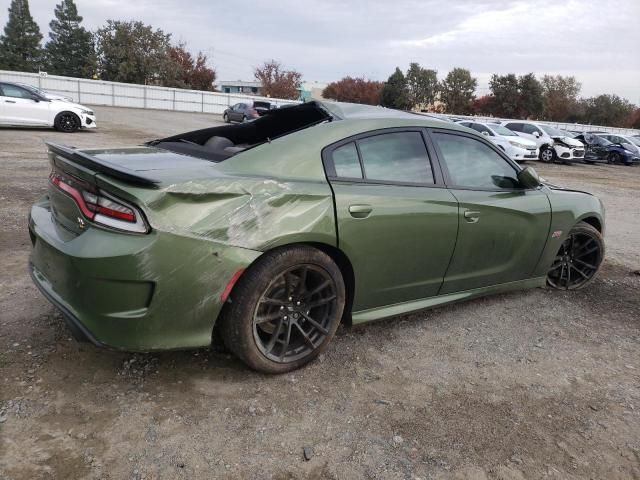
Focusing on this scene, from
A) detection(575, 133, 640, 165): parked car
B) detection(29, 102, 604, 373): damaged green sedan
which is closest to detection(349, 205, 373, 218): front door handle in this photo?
detection(29, 102, 604, 373): damaged green sedan

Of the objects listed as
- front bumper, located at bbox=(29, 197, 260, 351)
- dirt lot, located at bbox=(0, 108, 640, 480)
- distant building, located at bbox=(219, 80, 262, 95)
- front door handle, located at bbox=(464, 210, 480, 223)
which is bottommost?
dirt lot, located at bbox=(0, 108, 640, 480)

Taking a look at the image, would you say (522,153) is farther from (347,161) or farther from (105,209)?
(105,209)

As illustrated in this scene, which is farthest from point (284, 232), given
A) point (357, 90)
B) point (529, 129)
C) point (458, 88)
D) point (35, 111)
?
point (357, 90)

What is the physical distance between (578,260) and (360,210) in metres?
2.85

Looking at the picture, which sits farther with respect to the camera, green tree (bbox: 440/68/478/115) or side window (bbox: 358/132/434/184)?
green tree (bbox: 440/68/478/115)

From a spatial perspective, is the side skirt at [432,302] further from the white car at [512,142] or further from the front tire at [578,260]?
the white car at [512,142]

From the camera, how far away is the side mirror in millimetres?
3977

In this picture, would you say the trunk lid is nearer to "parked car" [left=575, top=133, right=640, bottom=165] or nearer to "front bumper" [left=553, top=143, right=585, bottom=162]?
"front bumper" [left=553, top=143, right=585, bottom=162]

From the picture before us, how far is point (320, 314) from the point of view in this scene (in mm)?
3076

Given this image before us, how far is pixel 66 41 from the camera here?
2670 inches

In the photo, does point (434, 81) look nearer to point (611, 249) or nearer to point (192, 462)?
point (611, 249)

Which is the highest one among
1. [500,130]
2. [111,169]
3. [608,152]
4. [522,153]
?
[500,130]

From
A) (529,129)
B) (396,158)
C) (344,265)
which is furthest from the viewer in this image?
(529,129)

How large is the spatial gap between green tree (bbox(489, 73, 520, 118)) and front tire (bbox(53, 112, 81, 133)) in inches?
2139
